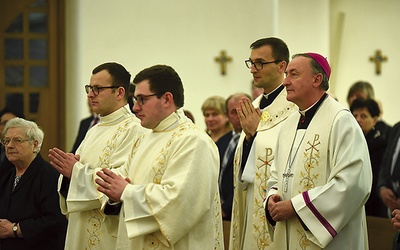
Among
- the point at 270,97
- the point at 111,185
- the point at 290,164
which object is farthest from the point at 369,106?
the point at 111,185

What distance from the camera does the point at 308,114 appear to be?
19.4 feet

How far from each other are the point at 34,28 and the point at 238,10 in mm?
2922

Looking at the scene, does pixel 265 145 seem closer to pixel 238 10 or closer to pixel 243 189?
pixel 243 189

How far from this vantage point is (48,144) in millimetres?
12172

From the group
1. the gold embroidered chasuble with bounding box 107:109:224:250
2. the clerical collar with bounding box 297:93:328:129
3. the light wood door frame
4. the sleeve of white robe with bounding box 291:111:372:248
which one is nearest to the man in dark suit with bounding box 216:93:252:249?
the clerical collar with bounding box 297:93:328:129

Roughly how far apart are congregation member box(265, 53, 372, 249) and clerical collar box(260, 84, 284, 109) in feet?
2.36

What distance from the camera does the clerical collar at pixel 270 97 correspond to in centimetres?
678

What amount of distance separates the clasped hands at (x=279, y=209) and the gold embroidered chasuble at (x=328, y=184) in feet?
0.18

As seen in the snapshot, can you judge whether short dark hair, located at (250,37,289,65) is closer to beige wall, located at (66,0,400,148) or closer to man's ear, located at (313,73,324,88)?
man's ear, located at (313,73,324,88)

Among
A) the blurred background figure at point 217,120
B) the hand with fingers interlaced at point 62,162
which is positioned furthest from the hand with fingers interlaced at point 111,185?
the blurred background figure at point 217,120

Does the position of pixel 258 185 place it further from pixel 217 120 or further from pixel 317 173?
pixel 217 120

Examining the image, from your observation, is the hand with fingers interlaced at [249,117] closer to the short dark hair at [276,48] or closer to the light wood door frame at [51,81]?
the short dark hair at [276,48]

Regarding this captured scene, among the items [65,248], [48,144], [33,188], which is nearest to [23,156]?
[33,188]

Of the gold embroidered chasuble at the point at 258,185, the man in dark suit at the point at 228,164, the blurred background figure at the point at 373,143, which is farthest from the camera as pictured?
the blurred background figure at the point at 373,143
